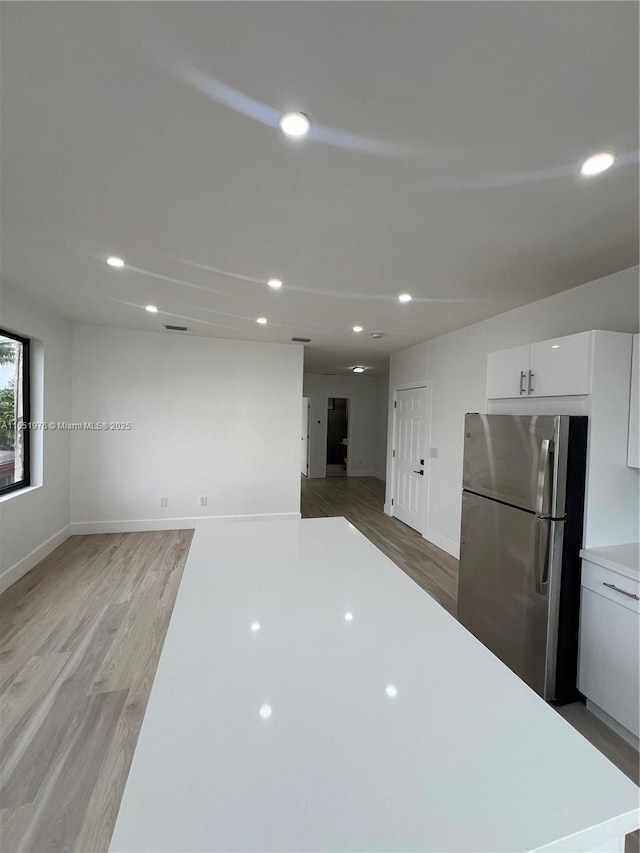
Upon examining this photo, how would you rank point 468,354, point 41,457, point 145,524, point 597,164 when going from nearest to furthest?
point 597,164, point 41,457, point 468,354, point 145,524

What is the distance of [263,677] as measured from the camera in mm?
938

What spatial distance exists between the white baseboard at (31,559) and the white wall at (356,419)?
547cm

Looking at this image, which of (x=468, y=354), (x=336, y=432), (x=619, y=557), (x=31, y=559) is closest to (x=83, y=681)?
(x=31, y=559)

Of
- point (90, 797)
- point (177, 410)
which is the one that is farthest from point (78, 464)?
point (90, 797)

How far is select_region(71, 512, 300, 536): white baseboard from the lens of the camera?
453cm

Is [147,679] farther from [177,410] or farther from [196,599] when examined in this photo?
[177,410]

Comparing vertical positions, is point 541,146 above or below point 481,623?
above

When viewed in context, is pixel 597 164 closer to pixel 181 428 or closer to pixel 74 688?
pixel 74 688

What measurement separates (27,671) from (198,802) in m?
2.34

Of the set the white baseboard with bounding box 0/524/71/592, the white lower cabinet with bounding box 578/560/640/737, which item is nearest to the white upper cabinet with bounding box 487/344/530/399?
the white lower cabinet with bounding box 578/560/640/737

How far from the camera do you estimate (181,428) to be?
4.83 meters

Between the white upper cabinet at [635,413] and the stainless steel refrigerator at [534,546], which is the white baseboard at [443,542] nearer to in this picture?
the stainless steel refrigerator at [534,546]

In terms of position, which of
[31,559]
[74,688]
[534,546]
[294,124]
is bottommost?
[74,688]

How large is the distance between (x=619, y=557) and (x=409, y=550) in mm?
2517
